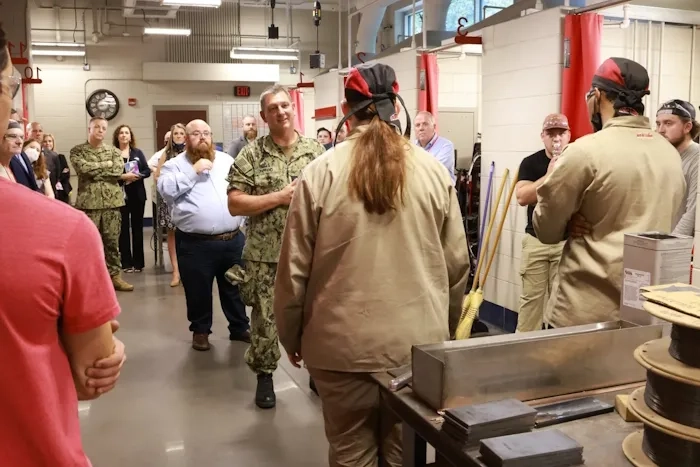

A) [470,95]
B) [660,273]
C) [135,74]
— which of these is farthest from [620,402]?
[135,74]

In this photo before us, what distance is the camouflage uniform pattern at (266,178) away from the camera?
11.4 ft

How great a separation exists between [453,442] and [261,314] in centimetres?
240

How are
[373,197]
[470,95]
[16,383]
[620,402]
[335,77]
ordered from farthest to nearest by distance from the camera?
[335,77], [470,95], [373,197], [620,402], [16,383]

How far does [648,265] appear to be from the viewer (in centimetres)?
184

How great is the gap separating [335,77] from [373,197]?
8.20 m

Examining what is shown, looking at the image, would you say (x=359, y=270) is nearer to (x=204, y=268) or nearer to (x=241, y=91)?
(x=204, y=268)

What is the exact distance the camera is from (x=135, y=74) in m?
12.0

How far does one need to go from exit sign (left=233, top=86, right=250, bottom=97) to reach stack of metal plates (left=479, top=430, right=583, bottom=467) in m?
11.8

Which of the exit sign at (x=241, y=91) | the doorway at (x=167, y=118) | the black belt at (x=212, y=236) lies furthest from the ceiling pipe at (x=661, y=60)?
the doorway at (x=167, y=118)

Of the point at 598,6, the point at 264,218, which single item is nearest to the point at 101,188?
the point at 264,218

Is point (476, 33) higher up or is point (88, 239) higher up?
point (476, 33)

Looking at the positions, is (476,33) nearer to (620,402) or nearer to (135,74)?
(620,402)

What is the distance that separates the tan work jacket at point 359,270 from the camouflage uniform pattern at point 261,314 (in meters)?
1.51

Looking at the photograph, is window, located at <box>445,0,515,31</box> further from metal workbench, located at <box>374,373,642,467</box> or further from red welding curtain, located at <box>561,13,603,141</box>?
metal workbench, located at <box>374,373,642,467</box>
